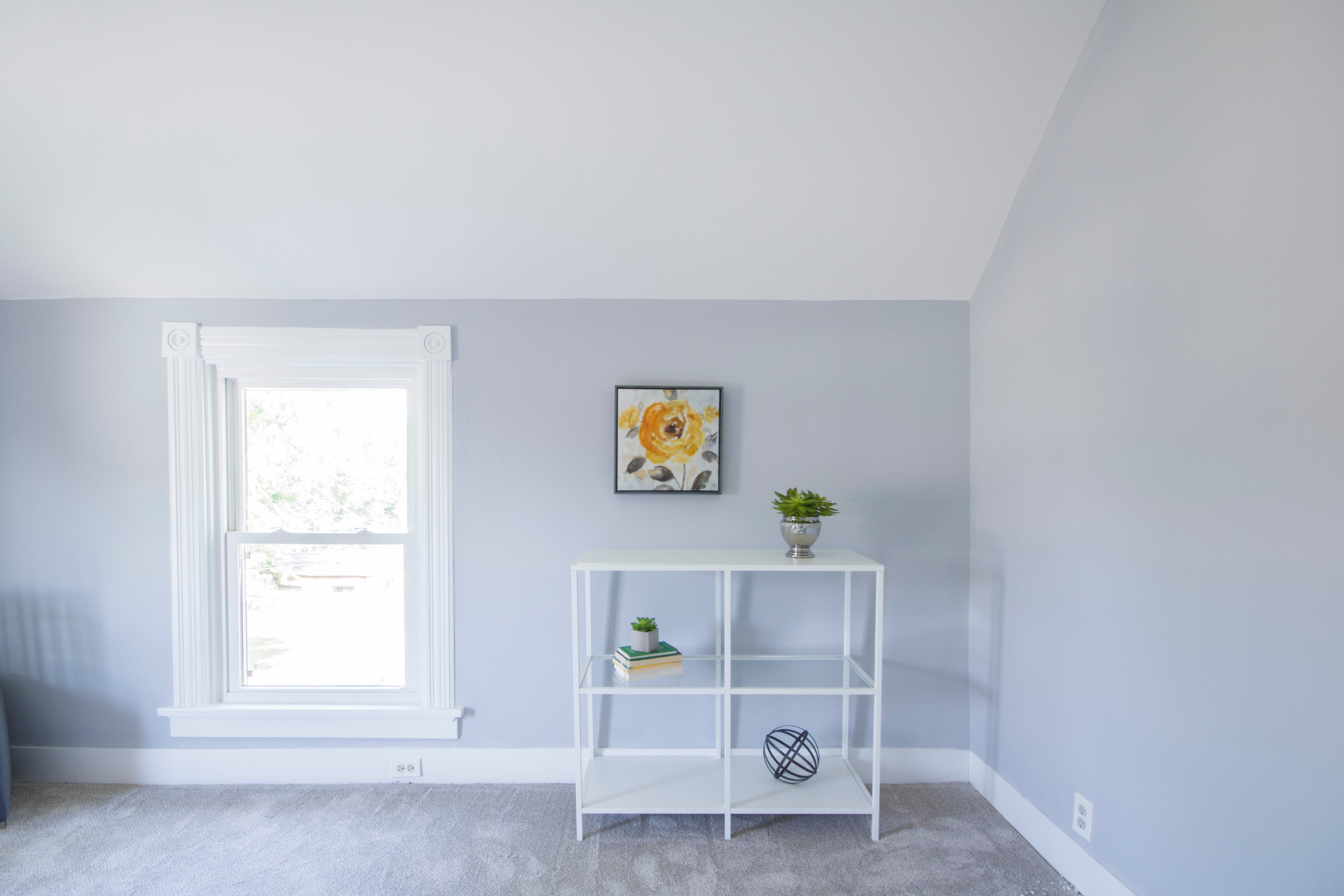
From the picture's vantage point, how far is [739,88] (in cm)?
196

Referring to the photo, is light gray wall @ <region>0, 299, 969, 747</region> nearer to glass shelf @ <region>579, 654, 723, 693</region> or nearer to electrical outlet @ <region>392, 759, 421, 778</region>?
glass shelf @ <region>579, 654, 723, 693</region>

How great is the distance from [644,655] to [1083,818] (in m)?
1.44

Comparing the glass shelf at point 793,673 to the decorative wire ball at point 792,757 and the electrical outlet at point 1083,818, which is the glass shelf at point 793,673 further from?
the electrical outlet at point 1083,818

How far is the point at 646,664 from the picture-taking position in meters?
2.33

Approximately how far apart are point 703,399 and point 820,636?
108 cm

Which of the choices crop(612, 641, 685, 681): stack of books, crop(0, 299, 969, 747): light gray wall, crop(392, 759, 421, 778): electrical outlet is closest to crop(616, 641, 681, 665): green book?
crop(612, 641, 685, 681): stack of books

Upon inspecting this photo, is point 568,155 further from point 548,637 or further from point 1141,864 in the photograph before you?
point 1141,864

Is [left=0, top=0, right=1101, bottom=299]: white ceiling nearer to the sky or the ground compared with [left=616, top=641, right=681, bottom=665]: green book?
nearer to the sky

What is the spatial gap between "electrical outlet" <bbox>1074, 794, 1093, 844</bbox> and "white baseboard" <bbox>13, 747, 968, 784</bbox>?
2.69ft

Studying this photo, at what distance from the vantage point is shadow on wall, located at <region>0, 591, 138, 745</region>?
2566 mm

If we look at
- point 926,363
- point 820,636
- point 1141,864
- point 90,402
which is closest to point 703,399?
point 926,363

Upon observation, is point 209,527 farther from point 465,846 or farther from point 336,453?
point 465,846

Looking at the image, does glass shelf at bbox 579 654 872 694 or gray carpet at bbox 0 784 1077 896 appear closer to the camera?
gray carpet at bbox 0 784 1077 896

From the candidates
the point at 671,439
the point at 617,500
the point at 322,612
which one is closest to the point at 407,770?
the point at 322,612
